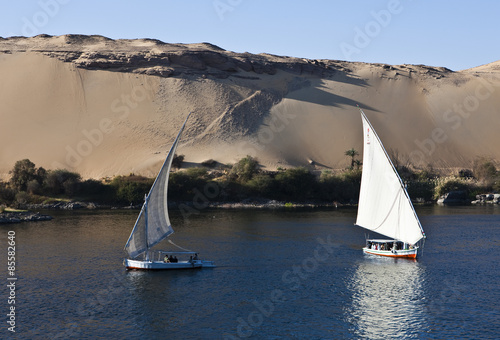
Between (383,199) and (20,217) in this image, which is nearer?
(383,199)

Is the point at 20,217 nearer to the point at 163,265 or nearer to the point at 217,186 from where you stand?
the point at 217,186

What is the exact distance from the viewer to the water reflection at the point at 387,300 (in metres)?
23.8

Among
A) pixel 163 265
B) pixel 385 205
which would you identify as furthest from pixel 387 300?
pixel 163 265

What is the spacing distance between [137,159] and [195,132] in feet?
50.2

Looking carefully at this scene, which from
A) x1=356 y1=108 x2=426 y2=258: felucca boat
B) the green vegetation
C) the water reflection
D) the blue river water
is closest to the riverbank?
the green vegetation

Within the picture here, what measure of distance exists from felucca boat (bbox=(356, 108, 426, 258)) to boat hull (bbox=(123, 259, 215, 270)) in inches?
474

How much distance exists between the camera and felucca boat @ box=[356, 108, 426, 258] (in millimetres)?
36594

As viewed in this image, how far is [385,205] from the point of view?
37.8 m

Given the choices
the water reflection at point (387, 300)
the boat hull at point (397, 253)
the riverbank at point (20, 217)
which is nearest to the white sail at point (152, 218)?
the water reflection at point (387, 300)

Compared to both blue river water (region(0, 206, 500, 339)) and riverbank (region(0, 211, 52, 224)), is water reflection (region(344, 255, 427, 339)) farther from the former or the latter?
riverbank (region(0, 211, 52, 224))

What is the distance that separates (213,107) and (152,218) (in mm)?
74284

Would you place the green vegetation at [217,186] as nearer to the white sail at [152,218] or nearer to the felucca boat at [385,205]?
the white sail at [152,218]

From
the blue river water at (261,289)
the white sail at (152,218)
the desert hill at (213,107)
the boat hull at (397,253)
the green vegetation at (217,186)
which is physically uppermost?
the desert hill at (213,107)

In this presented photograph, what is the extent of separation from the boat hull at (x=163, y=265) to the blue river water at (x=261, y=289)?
448mm
